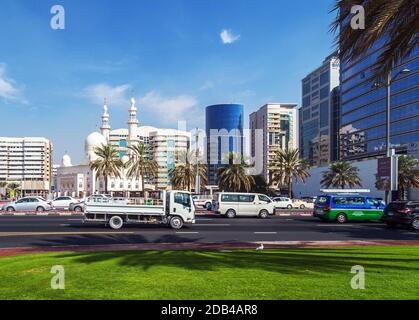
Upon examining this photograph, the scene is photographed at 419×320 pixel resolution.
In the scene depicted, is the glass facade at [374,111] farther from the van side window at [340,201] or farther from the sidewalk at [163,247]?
the sidewalk at [163,247]

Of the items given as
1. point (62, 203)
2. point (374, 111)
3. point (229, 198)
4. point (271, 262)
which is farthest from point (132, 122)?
point (271, 262)

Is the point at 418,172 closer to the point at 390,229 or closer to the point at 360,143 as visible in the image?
the point at 390,229

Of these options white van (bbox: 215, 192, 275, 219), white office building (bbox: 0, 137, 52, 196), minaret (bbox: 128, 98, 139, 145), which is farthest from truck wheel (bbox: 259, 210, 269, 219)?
white office building (bbox: 0, 137, 52, 196)

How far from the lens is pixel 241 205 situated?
31516mm

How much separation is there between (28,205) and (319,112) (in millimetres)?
118120

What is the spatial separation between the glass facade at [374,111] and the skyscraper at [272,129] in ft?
140

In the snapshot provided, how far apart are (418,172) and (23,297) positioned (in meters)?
56.4

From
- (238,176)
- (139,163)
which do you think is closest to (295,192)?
(238,176)

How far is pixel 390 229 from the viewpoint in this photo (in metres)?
23.9

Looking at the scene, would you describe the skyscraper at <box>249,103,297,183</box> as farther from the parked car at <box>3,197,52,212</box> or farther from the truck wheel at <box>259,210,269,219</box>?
the truck wheel at <box>259,210,269,219</box>

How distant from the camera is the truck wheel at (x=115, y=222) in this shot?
2162 centimetres

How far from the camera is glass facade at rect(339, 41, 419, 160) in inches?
3410

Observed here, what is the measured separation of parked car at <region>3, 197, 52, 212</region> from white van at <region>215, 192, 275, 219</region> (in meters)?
16.4

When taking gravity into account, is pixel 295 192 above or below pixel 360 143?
below
